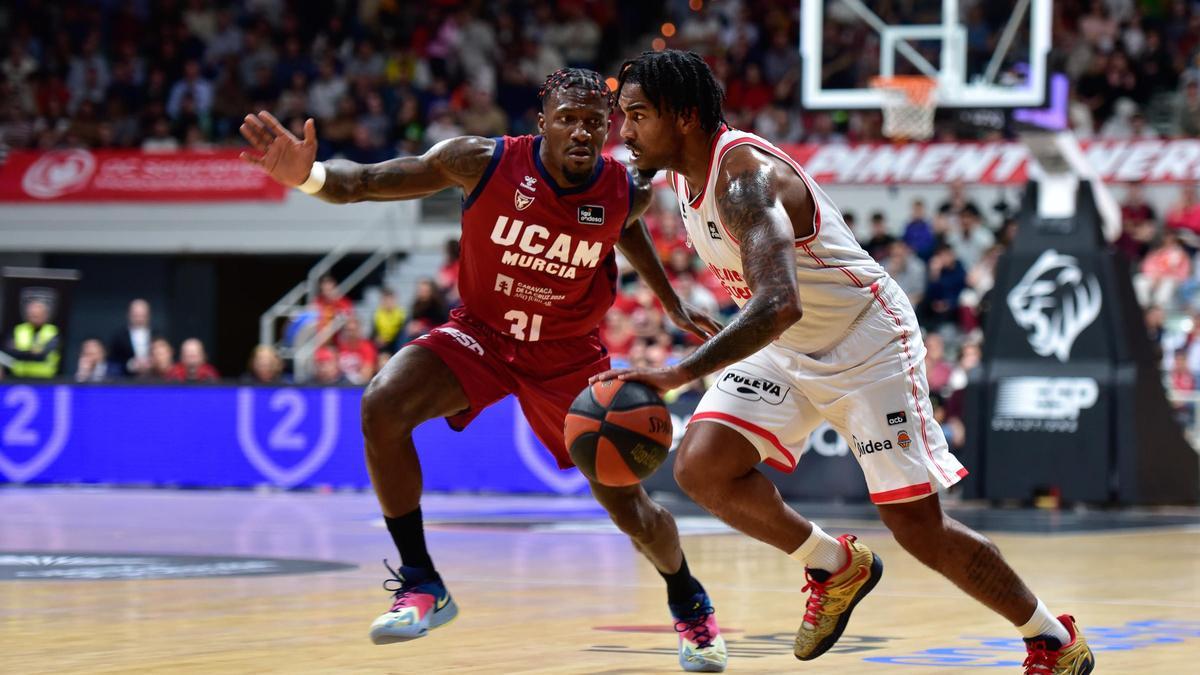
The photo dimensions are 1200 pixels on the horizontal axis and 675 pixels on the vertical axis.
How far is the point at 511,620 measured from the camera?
694 cm

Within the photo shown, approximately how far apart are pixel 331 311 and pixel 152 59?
23.3 feet

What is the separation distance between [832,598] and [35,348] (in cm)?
1402

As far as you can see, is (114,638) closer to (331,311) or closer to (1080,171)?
(1080,171)

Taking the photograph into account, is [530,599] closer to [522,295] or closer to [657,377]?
[522,295]

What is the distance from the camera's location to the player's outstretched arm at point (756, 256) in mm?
4637

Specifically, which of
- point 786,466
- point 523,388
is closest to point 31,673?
point 523,388

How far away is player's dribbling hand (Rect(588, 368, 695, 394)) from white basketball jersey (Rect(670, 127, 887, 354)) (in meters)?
0.62

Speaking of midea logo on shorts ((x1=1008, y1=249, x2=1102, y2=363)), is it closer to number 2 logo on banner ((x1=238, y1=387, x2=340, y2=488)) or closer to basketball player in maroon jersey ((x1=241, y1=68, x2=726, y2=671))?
number 2 logo on banner ((x1=238, y1=387, x2=340, y2=488))

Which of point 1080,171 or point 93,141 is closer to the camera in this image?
point 1080,171

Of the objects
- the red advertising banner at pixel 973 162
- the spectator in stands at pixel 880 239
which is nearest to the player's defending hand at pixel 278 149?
the red advertising banner at pixel 973 162

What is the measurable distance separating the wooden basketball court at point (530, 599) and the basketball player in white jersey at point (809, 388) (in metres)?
0.44

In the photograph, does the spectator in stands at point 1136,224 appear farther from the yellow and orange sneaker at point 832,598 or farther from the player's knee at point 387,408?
the player's knee at point 387,408

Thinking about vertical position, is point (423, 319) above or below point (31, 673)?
below

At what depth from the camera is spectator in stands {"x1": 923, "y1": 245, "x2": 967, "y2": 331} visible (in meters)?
17.6
